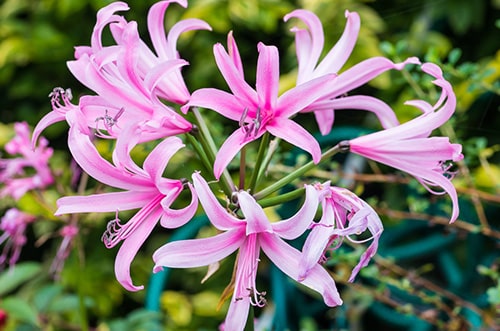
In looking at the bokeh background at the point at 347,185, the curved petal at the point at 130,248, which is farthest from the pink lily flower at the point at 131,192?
the bokeh background at the point at 347,185

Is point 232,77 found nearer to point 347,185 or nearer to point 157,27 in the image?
point 157,27

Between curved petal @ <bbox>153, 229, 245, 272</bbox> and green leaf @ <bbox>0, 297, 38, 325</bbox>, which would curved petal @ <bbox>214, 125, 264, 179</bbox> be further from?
green leaf @ <bbox>0, 297, 38, 325</bbox>

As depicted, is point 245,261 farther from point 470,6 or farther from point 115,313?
point 115,313

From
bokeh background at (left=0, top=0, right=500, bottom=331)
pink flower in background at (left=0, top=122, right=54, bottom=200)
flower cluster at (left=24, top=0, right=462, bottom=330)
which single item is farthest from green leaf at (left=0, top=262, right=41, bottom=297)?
flower cluster at (left=24, top=0, right=462, bottom=330)

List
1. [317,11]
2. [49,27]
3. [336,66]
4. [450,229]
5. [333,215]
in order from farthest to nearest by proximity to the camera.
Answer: [49,27], [317,11], [450,229], [336,66], [333,215]

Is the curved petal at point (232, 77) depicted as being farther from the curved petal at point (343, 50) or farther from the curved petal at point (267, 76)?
the curved petal at point (343, 50)

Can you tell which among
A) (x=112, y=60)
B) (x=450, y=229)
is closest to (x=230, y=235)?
(x=112, y=60)
